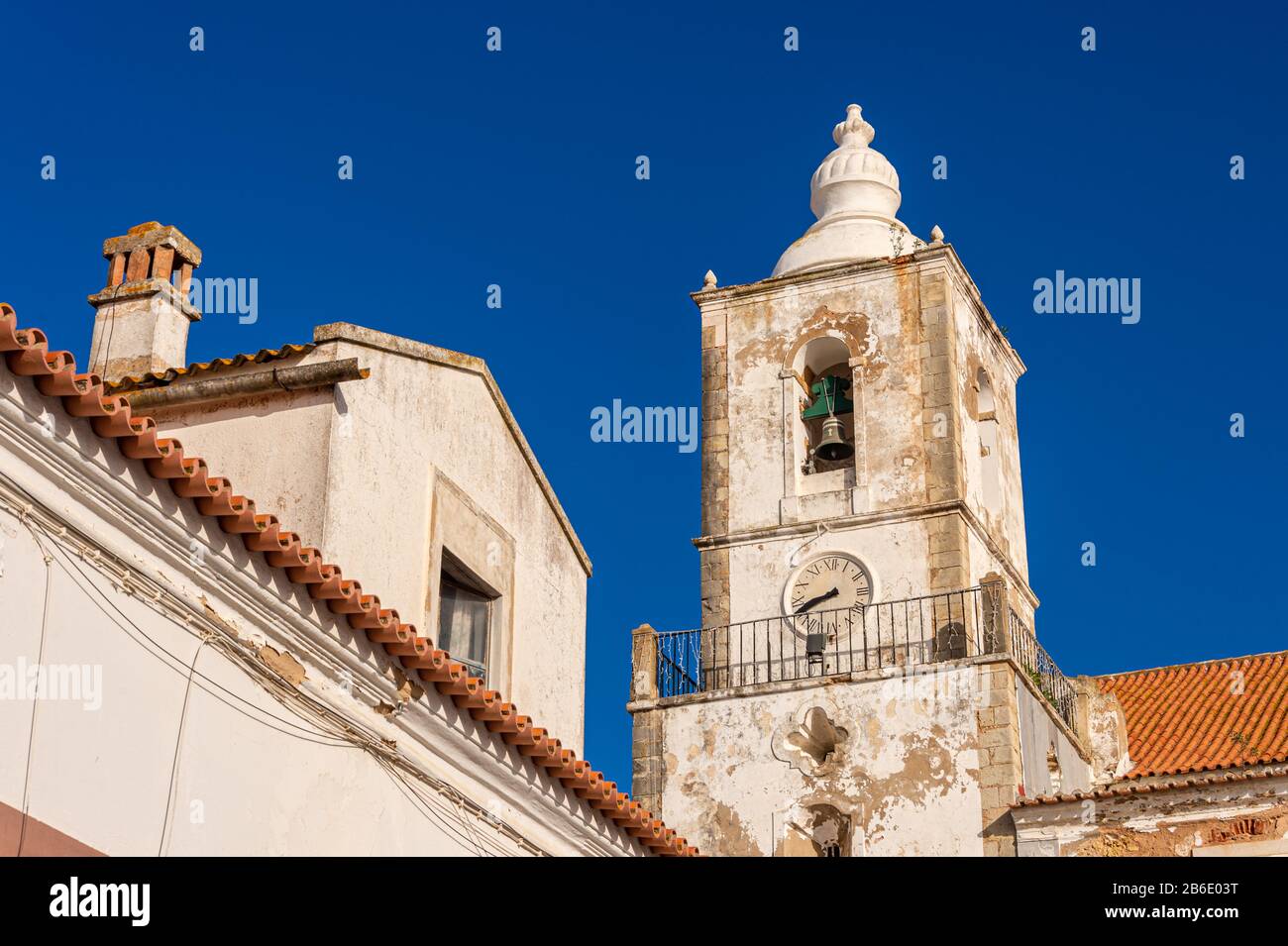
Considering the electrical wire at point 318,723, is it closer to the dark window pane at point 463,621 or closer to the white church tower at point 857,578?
the dark window pane at point 463,621

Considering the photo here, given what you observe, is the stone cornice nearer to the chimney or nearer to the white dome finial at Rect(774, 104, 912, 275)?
the white dome finial at Rect(774, 104, 912, 275)

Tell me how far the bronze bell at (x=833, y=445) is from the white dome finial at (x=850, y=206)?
228cm

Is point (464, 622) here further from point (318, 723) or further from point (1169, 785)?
point (1169, 785)

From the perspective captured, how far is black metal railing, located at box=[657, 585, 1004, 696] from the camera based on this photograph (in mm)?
20078

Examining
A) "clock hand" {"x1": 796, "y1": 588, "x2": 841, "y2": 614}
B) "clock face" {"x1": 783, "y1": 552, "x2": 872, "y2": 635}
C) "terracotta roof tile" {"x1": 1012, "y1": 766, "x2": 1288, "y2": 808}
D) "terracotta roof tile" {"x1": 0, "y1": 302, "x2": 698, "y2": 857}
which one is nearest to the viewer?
"terracotta roof tile" {"x1": 0, "y1": 302, "x2": 698, "y2": 857}

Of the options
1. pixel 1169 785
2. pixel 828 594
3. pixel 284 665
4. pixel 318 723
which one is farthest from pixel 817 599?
pixel 284 665

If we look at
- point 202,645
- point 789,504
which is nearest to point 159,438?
point 202,645

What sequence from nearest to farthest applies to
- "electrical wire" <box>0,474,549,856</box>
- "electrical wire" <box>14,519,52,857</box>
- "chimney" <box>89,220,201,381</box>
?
"electrical wire" <box>14,519,52,857</box> < "electrical wire" <box>0,474,549,856</box> < "chimney" <box>89,220,201,381</box>

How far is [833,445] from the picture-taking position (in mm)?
21812

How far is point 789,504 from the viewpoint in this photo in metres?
21.7

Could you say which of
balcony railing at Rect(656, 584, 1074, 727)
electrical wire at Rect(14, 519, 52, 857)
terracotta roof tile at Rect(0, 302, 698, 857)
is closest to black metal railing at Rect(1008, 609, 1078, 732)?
balcony railing at Rect(656, 584, 1074, 727)

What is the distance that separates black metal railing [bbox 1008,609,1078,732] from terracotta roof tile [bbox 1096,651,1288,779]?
85 cm

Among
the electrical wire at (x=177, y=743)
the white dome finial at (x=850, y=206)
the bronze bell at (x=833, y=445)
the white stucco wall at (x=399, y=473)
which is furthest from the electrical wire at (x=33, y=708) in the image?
the white dome finial at (x=850, y=206)
